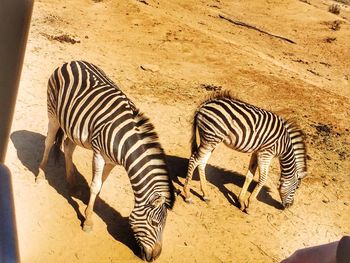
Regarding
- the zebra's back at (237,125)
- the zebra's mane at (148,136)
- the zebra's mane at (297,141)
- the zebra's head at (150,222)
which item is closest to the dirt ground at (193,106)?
the zebra's head at (150,222)

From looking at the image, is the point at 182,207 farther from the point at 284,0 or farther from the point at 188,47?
the point at 284,0

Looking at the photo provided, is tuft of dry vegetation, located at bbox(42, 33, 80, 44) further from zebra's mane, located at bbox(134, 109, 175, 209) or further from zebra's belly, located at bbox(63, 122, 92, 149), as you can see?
zebra's mane, located at bbox(134, 109, 175, 209)

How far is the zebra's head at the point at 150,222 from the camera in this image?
5.34 m

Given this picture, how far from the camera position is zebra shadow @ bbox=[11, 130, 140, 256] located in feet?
20.4

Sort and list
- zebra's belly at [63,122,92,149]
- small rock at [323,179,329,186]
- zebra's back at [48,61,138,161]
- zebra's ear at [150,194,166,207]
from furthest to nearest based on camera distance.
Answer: small rock at [323,179,329,186] → zebra's belly at [63,122,92,149] → zebra's back at [48,61,138,161] → zebra's ear at [150,194,166,207]

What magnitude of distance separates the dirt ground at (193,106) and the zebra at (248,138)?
0.47 m

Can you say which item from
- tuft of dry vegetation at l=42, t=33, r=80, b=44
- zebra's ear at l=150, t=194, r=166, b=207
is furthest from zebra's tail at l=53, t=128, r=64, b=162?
tuft of dry vegetation at l=42, t=33, r=80, b=44

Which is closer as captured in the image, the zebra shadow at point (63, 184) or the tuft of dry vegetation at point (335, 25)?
the zebra shadow at point (63, 184)

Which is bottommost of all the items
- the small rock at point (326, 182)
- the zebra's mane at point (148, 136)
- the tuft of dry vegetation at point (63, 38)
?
the tuft of dry vegetation at point (63, 38)

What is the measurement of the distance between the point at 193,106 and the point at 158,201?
16.4 feet

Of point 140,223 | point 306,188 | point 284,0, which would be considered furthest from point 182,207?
point 284,0

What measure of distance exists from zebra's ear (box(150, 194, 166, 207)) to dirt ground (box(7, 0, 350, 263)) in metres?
0.97

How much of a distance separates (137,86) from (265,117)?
4126 millimetres

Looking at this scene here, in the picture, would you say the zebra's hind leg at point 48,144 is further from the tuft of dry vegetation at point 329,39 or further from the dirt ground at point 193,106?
the tuft of dry vegetation at point 329,39
